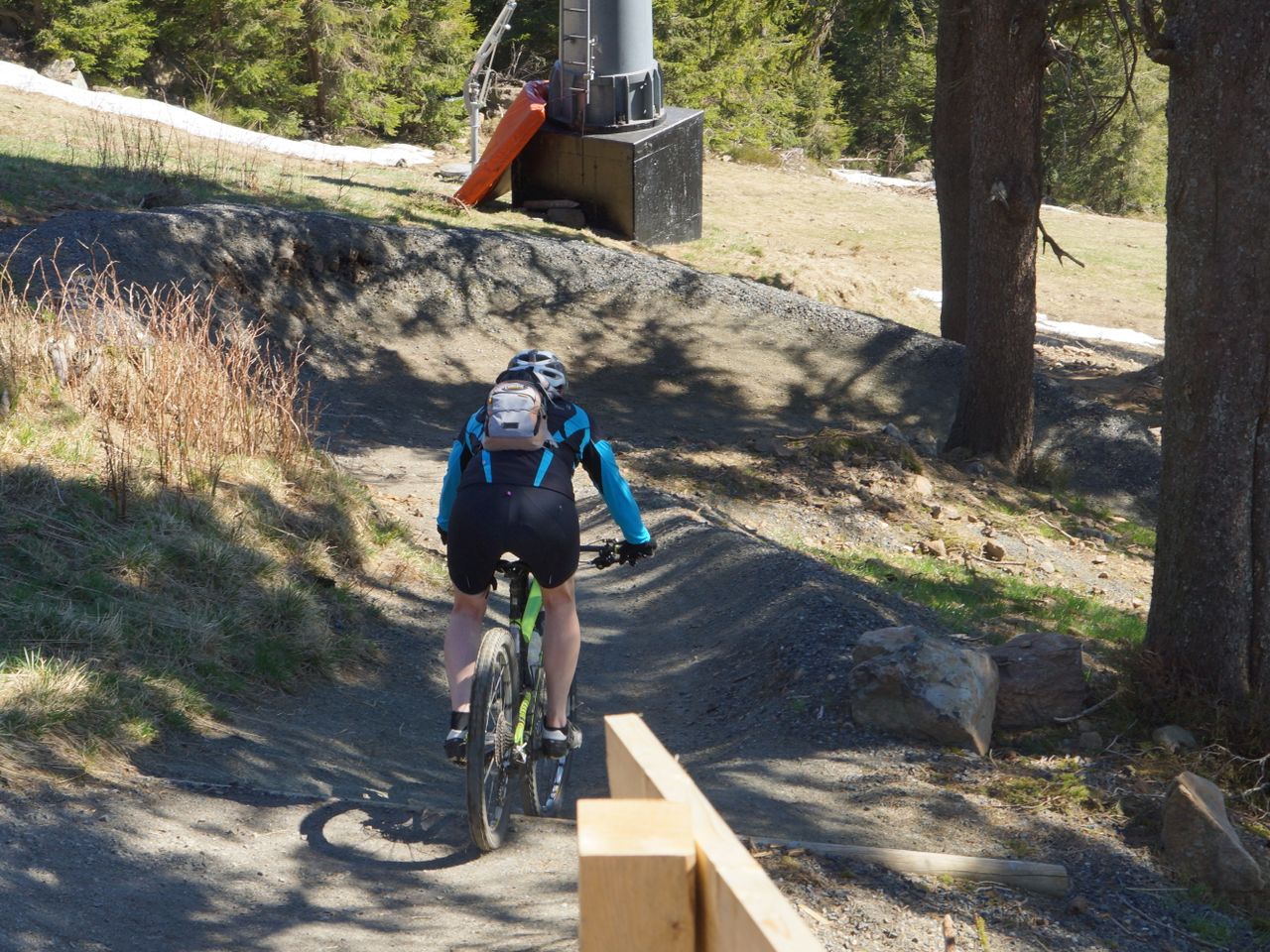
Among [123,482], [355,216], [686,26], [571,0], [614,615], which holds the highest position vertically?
[686,26]

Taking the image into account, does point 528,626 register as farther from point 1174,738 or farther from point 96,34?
point 96,34

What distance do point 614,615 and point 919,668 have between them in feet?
9.14

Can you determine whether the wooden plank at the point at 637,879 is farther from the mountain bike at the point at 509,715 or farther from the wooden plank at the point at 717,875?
the mountain bike at the point at 509,715

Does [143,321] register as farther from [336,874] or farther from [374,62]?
[374,62]

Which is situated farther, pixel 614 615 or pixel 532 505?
pixel 614 615

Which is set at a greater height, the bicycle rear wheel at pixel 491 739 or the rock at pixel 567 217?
the rock at pixel 567 217

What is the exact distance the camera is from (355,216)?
16781 mm

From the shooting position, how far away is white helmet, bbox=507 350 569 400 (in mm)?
4523

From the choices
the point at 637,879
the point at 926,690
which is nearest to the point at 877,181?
the point at 926,690

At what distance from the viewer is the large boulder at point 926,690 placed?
5.48 meters

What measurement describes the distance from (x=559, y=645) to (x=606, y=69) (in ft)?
55.8

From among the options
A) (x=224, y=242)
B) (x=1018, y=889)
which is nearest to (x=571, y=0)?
(x=224, y=242)

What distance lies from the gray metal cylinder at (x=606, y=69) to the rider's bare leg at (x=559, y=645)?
54.4 ft

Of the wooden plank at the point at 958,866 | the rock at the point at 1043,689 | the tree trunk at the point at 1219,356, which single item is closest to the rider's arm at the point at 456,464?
the wooden plank at the point at 958,866
